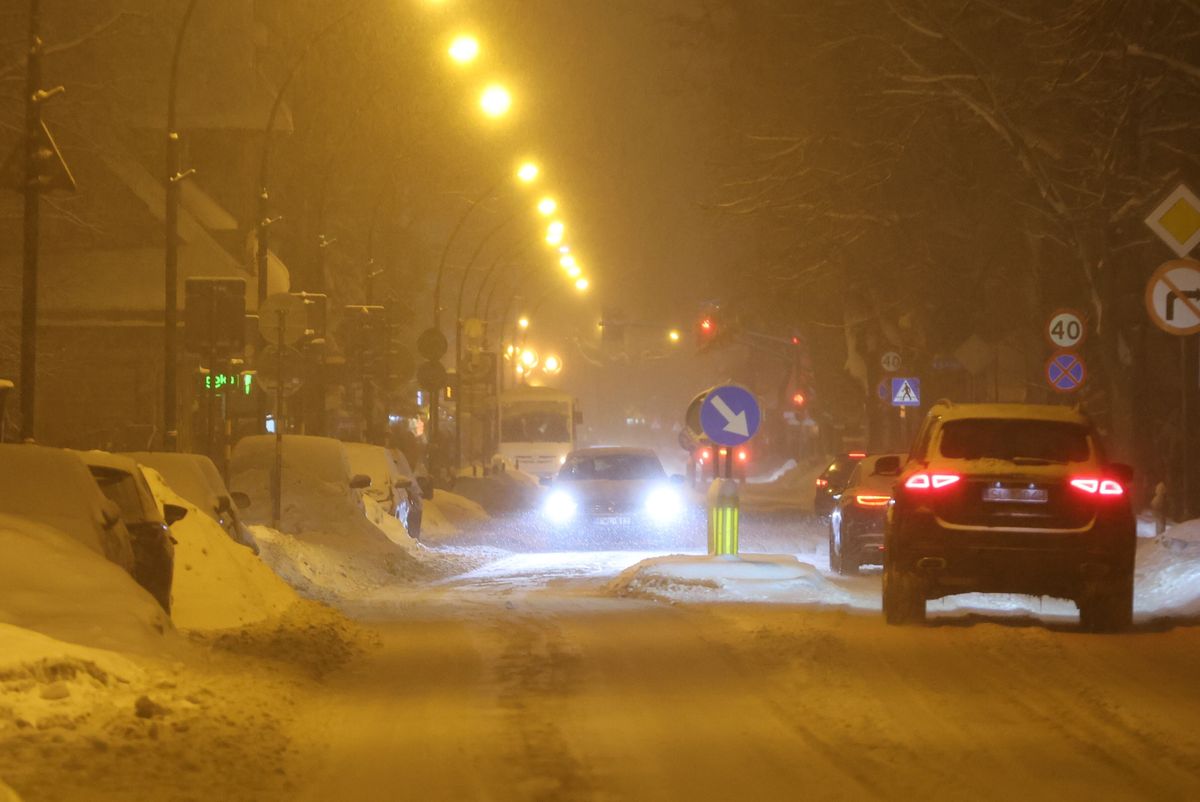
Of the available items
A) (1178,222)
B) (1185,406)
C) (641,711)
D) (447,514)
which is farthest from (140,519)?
(447,514)

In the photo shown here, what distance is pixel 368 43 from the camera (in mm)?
48656

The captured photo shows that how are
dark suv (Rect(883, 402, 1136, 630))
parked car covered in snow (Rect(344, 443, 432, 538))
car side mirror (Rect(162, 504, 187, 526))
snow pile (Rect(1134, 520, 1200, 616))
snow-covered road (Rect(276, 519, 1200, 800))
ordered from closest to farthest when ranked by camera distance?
1. snow-covered road (Rect(276, 519, 1200, 800))
2. car side mirror (Rect(162, 504, 187, 526))
3. dark suv (Rect(883, 402, 1136, 630))
4. snow pile (Rect(1134, 520, 1200, 616))
5. parked car covered in snow (Rect(344, 443, 432, 538))

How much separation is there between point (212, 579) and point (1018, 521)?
642cm

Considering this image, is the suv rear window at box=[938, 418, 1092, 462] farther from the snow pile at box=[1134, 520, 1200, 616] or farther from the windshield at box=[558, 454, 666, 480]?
the windshield at box=[558, 454, 666, 480]

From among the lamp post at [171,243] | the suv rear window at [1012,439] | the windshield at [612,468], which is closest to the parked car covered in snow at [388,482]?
the windshield at [612,468]

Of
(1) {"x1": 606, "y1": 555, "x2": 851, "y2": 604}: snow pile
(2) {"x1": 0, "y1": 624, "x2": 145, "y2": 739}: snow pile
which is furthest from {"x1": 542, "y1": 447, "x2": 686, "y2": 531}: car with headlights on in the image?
(2) {"x1": 0, "y1": 624, "x2": 145, "y2": 739}: snow pile

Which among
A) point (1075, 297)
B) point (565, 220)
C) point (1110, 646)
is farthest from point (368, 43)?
point (1110, 646)

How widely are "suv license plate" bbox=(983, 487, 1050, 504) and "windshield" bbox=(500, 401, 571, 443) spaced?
5075cm

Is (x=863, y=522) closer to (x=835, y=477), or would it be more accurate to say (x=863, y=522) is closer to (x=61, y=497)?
(x=835, y=477)

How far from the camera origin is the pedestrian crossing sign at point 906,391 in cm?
4003

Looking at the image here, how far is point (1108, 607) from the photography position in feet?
47.7

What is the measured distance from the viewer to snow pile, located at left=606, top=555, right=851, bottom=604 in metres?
18.5

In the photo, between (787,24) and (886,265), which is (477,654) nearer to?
(787,24)

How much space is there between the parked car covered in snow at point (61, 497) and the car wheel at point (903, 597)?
5.89 metres
